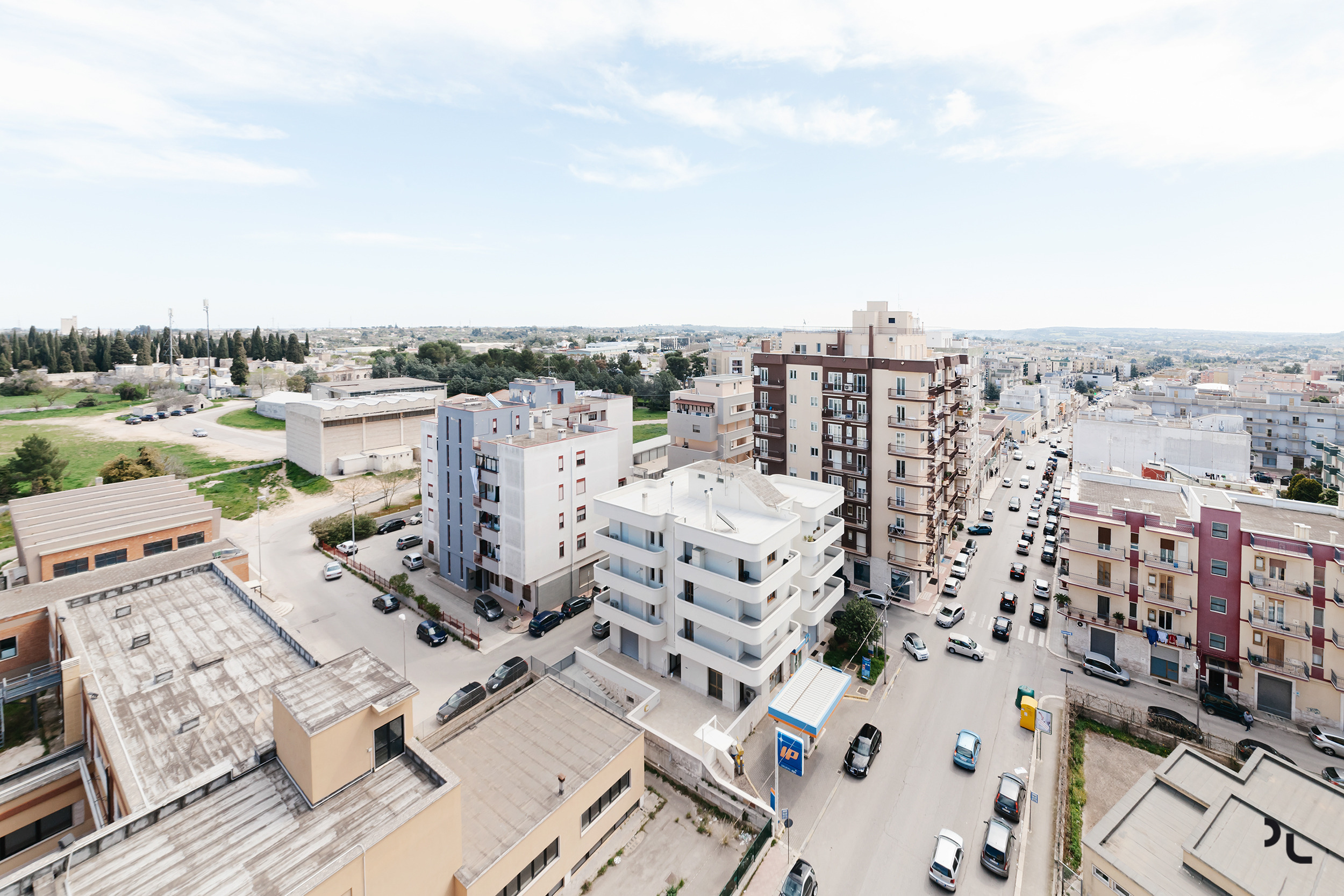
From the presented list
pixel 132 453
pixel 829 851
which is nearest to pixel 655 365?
pixel 132 453

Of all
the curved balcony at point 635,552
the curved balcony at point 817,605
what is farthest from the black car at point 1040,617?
the curved balcony at point 635,552

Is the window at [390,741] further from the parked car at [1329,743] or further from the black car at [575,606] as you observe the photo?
the parked car at [1329,743]

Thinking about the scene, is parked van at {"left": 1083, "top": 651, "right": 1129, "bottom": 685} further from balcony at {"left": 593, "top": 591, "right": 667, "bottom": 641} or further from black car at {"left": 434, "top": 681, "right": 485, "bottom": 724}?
black car at {"left": 434, "top": 681, "right": 485, "bottom": 724}

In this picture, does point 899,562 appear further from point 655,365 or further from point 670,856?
point 655,365

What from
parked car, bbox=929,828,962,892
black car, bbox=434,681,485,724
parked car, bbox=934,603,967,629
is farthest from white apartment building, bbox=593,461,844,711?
parked car, bbox=929,828,962,892

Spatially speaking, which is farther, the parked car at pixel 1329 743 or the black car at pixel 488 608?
the black car at pixel 488 608

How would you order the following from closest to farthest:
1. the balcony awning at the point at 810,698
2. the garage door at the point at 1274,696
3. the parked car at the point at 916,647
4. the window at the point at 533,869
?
the window at the point at 533,869 < the balcony awning at the point at 810,698 < the garage door at the point at 1274,696 < the parked car at the point at 916,647
